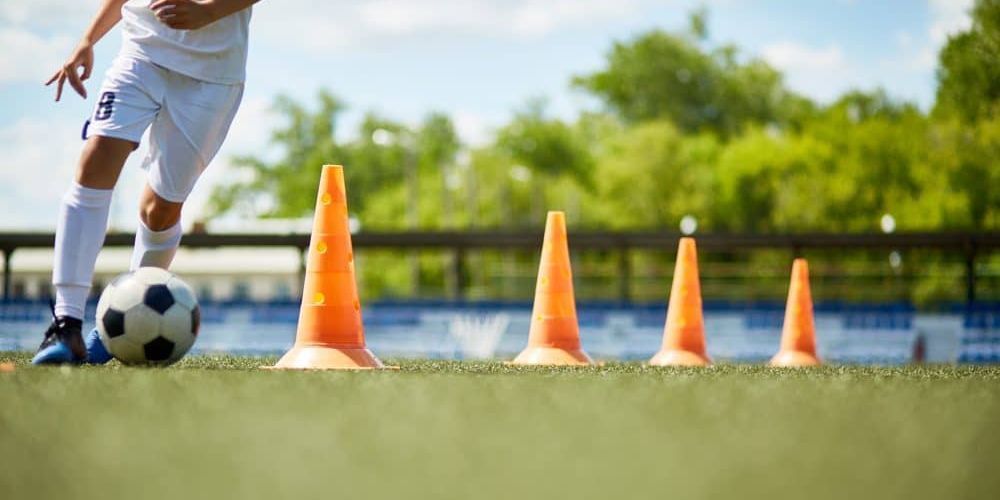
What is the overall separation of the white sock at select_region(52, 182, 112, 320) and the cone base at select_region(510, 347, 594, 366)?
347 centimetres

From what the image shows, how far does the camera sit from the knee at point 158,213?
7012mm

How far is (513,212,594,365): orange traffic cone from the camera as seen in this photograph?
9.42 meters

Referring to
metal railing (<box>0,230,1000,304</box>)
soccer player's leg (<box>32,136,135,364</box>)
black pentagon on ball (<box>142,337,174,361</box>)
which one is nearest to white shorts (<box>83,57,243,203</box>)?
Answer: soccer player's leg (<box>32,136,135,364</box>)

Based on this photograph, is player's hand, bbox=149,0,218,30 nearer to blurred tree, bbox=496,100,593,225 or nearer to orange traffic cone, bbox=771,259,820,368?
orange traffic cone, bbox=771,259,820,368

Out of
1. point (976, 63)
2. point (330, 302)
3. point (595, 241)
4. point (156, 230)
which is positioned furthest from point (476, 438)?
point (976, 63)

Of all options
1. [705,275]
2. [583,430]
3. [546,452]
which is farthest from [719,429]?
[705,275]

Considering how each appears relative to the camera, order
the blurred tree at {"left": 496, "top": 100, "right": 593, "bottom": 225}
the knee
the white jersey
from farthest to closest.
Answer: the blurred tree at {"left": 496, "top": 100, "right": 593, "bottom": 225} → the knee → the white jersey

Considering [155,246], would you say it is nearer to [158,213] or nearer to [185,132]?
[158,213]

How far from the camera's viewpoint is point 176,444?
11.6 feet

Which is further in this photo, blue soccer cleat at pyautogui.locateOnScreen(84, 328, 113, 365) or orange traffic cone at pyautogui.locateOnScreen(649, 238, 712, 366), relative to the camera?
orange traffic cone at pyautogui.locateOnScreen(649, 238, 712, 366)

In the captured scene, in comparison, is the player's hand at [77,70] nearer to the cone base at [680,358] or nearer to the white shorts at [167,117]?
the white shorts at [167,117]

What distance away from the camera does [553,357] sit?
9.34 meters

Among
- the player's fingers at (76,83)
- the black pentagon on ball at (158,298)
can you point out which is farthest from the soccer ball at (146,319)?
the player's fingers at (76,83)

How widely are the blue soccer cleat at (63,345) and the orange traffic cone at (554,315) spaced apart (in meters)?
3.62
